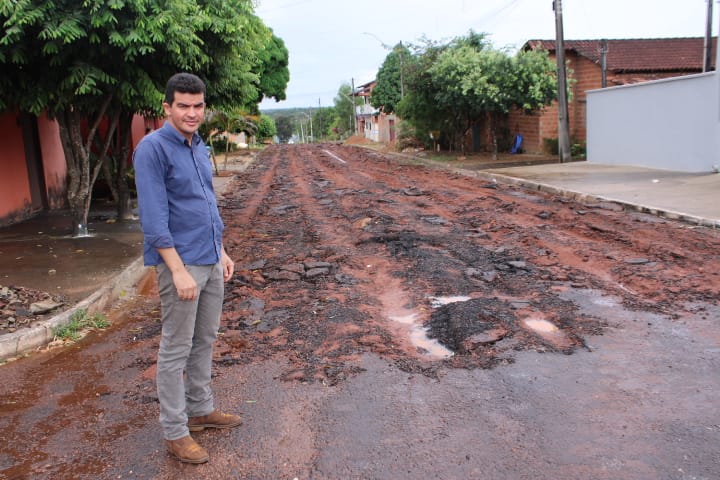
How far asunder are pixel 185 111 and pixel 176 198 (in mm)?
440

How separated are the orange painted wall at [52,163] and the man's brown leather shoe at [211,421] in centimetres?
1147

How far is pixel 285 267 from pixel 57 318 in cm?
264

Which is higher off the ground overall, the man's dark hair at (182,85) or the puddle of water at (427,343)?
the man's dark hair at (182,85)

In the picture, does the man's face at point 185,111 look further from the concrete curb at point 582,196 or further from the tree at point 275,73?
the tree at point 275,73

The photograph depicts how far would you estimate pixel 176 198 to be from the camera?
3.18 metres

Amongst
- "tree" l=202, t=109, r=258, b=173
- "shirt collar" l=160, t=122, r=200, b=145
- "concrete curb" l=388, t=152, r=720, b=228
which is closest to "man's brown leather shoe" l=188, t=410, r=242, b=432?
"shirt collar" l=160, t=122, r=200, b=145

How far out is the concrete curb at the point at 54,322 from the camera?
5086 mm

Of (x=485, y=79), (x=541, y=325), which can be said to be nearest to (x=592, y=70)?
(x=485, y=79)

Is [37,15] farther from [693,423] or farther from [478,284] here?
[693,423]

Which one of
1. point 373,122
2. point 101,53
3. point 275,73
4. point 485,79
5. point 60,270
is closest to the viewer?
point 60,270

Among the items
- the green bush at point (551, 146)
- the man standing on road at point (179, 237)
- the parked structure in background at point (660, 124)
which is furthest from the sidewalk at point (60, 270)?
the green bush at point (551, 146)

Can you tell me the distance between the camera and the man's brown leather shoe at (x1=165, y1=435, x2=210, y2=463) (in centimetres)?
321

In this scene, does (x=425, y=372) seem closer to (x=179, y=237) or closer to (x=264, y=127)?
(x=179, y=237)

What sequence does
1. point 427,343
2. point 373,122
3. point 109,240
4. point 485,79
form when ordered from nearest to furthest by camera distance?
point 427,343, point 109,240, point 485,79, point 373,122
